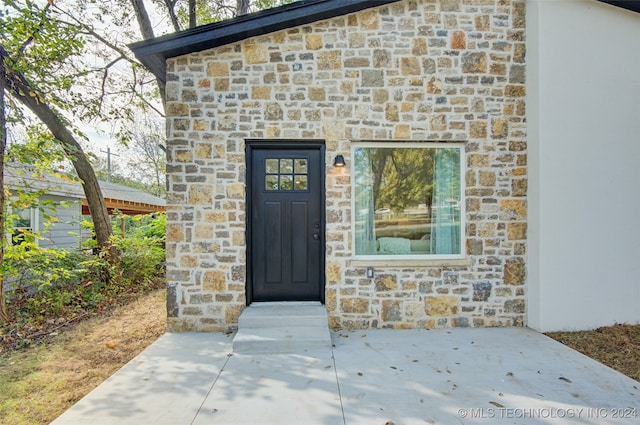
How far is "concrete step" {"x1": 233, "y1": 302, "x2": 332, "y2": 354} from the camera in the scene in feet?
11.9

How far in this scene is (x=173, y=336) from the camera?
410 centimetres

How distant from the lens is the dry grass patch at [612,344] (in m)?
3.35

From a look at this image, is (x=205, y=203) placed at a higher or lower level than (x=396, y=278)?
higher

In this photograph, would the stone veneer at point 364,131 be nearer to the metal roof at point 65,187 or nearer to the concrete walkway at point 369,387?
the concrete walkway at point 369,387

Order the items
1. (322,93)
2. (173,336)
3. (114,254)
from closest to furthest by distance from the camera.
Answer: (173,336), (322,93), (114,254)

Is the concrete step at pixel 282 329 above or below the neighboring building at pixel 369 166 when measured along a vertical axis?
below

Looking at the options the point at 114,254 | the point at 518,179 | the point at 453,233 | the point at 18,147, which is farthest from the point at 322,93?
the point at 114,254

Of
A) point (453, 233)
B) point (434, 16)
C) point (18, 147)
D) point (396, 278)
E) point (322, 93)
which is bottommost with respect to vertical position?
point (396, 278)

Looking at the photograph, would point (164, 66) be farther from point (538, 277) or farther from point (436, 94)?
point (538, 277)

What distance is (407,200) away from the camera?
15.0 feet

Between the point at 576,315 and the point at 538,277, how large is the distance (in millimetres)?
710

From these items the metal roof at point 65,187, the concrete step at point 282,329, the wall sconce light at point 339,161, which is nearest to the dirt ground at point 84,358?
the concrete step at point 282,329

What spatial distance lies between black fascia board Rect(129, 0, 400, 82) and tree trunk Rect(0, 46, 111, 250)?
237 cm

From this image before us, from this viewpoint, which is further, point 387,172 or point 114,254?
point 114,254
